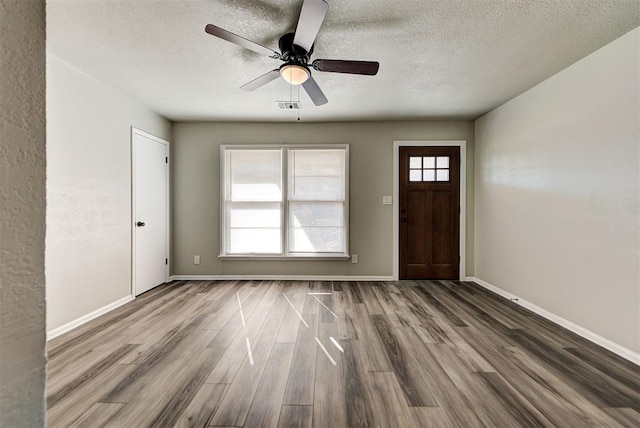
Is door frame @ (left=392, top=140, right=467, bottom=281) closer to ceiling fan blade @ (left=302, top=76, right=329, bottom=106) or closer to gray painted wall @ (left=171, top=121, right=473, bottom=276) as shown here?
gray painted wall @ (left=171, top=121, right=473, bottom=276)

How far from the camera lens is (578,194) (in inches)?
101

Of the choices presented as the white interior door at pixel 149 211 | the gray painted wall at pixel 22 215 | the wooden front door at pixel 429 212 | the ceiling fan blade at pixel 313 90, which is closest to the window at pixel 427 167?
the wooden front door at pixel 429 212

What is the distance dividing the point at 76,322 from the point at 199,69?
271 centimetres

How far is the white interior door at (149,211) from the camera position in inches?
141

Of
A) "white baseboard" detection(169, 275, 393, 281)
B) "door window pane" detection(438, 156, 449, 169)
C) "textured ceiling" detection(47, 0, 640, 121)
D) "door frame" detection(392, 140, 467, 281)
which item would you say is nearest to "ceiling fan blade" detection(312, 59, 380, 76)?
"textured ceiling" detection(47, 0, 640, 121)

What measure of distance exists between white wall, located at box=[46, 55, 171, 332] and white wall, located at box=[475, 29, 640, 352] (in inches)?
185

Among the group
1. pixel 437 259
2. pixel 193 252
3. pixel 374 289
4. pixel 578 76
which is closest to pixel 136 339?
pixel 193 252

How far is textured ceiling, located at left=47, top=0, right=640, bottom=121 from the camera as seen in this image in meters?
1.93

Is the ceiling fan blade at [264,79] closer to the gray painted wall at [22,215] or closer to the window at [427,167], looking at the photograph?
the gray painted wall at [22,215]

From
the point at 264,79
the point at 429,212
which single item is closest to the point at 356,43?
the point at 264,79

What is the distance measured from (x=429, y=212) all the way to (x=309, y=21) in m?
3.32

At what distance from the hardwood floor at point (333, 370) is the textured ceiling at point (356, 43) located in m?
2.47

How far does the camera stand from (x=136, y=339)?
2.43m

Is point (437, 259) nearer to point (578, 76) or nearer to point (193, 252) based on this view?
point (578, 76)
